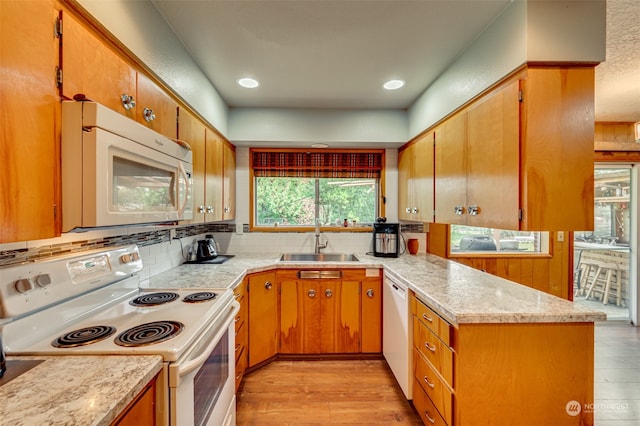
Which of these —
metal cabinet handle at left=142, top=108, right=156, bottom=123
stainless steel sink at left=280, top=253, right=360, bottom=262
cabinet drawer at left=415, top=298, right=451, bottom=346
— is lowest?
cabinet drawer at left=415, top=298, right=451, bottom=346

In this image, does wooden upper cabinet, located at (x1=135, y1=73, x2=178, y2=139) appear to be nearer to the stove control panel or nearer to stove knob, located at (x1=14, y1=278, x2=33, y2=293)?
the stove control panel

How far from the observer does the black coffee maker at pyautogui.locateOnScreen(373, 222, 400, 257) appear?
2.85 m

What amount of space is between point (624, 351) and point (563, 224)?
2630 millimetres

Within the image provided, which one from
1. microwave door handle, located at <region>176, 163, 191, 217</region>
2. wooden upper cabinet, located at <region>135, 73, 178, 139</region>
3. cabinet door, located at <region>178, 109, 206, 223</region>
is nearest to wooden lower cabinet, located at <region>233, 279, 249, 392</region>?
cabinet door, located at <region>178, 109, 206, 223</region>

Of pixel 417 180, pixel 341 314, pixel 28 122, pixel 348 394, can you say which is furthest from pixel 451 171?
pixel 28 122

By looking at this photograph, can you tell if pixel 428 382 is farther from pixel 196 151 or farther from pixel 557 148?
pixel 196 151

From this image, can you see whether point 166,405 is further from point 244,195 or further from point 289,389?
point 244,195

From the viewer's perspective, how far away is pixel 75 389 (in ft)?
2.45

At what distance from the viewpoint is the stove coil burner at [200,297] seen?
1496 millimetres

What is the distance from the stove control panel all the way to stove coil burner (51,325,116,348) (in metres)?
0.14

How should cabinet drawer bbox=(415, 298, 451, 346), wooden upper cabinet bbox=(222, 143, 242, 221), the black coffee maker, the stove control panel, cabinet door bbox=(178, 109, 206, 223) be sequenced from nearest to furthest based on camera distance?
the stove control panel
cabinet drawer bbox=(415, 298, 451, 346)
cabinet door bbox=(178, 109, 206, 223)
wooden upper cabinet bbox=(222, 143, 242, 221)
the black coffee maker

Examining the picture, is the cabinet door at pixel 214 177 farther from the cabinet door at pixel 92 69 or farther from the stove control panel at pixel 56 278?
the cabinet door at pixel 92 69

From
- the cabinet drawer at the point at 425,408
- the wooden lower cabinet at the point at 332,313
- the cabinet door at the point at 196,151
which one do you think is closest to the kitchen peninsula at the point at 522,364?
the cabinet drawer at the point at 425,408

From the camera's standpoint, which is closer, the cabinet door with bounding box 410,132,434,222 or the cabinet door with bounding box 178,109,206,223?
the cabinet door with bounding box 178,109,206,223
